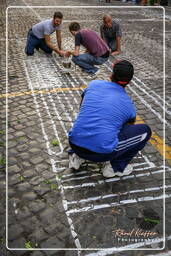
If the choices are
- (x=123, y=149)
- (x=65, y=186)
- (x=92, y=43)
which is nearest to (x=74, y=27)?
(x=92, y=43)

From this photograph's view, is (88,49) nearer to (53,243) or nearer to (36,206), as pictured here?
(36,206)

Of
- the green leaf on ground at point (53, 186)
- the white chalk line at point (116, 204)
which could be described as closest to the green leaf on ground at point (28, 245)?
the white chalk line at point (116, 204)

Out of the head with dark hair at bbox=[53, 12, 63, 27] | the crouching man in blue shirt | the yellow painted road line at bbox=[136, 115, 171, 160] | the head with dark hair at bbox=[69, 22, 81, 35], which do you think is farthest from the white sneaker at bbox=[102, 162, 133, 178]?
the head with dark hair at bbox=[53, 12, 63, 27]

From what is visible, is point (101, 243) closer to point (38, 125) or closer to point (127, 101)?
point (127, 101)

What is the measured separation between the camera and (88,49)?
27.2 feet

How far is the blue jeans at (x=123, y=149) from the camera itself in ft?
12.9

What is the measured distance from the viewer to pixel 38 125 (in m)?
5.59

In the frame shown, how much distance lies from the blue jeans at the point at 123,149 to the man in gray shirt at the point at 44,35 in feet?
19.3

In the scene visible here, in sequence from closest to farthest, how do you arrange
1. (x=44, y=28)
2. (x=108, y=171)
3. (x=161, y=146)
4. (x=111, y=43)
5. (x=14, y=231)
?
1. (x=14, y=231)
2. (x=108, y=171)
3. (x=161, y=146)
4. (x=44, y=28)
5. (x=111, y=43)

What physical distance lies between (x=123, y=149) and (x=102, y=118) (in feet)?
1.94

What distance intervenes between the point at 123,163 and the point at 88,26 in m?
13.0

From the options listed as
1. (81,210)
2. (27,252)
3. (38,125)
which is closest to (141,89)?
(38,125)

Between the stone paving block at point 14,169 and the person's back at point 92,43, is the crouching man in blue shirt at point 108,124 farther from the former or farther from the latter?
the person's back at point 92,43

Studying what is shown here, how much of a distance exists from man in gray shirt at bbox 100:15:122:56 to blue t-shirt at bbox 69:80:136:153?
6059 millimetres
